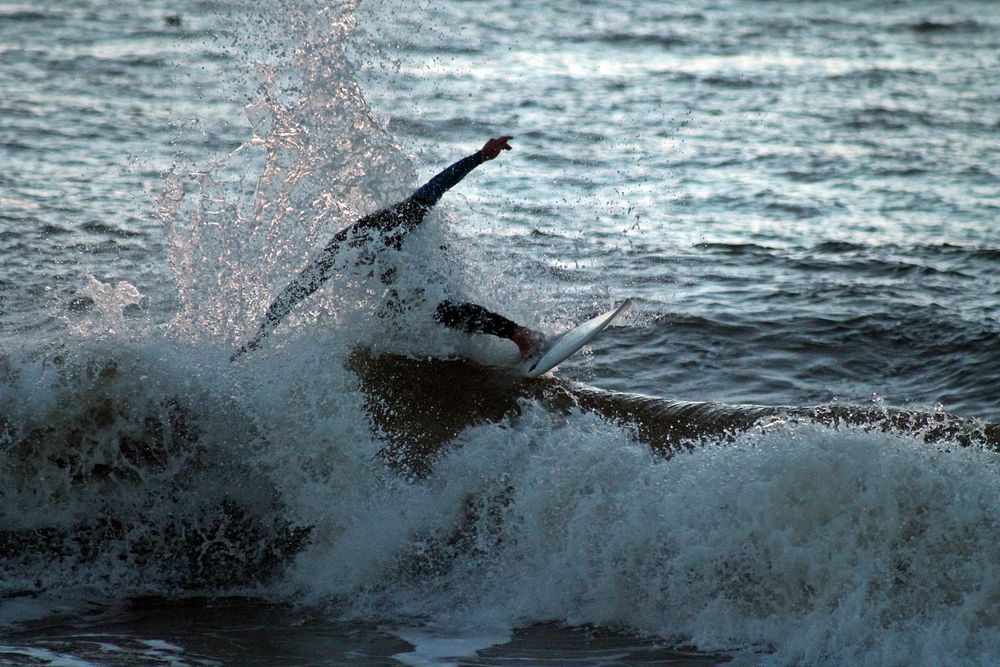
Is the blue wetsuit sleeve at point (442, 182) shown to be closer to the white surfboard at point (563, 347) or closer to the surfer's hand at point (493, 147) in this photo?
the surfer's hand at point (493, 147)

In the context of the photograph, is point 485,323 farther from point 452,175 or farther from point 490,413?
point 452,175

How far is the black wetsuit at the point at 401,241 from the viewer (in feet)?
25.0

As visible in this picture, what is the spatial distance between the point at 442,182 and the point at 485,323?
976 millimetres

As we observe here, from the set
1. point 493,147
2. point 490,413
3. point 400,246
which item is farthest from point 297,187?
point 490,413

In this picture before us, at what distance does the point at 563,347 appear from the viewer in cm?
766

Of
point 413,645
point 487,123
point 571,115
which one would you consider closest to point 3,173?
point 487,123

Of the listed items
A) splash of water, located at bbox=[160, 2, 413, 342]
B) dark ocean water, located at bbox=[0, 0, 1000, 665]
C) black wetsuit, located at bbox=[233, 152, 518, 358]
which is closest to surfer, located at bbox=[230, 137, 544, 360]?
black wetsuit, located at bbox=[233, 152, 518, 358]

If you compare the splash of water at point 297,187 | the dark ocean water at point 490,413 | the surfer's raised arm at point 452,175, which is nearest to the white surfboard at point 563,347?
the dark ocean water at point 490,413

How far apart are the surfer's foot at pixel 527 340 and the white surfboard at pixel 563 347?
0.14 feet

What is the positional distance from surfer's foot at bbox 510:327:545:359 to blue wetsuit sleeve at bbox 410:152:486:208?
3.42 ft

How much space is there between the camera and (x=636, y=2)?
98.0ft

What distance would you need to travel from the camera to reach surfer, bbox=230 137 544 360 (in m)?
7.59

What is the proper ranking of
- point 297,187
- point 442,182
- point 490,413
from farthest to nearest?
point 297,187 → point 442,182 → point 490,413

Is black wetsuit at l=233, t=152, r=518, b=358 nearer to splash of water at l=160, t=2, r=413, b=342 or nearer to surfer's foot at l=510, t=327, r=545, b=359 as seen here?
surfer's foot at l=510, t=327, r=545, b=359
